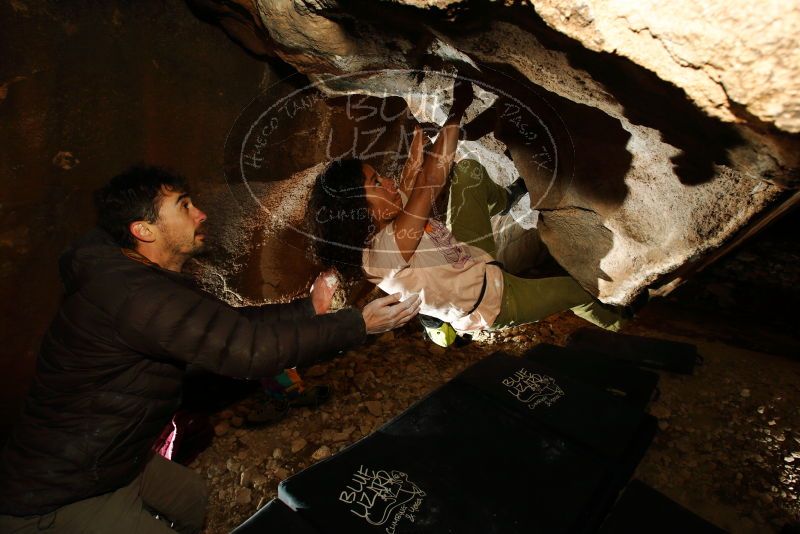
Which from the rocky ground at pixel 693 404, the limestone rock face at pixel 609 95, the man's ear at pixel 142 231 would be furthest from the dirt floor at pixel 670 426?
the man's ear at pixel 142 231

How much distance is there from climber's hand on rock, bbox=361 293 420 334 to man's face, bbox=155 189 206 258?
92cm

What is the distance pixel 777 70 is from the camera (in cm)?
85

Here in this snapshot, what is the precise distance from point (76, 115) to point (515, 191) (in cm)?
320

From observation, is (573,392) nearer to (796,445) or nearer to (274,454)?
(796,445)

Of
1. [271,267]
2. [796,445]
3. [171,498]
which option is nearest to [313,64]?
[271,267]

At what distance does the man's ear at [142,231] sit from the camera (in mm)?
1705

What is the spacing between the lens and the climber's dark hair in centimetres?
170

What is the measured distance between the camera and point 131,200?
1.73m

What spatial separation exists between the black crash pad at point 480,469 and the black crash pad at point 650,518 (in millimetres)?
65

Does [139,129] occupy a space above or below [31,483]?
above

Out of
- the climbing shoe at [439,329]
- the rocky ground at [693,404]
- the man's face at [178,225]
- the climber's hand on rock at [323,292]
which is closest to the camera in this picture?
the man's face at [178,225]

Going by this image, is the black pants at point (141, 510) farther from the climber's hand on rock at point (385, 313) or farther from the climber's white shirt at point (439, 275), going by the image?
the climber's white shirt at point (439, 275)

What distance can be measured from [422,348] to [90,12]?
367cm

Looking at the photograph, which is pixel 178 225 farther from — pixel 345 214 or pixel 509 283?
pixel 509 283
